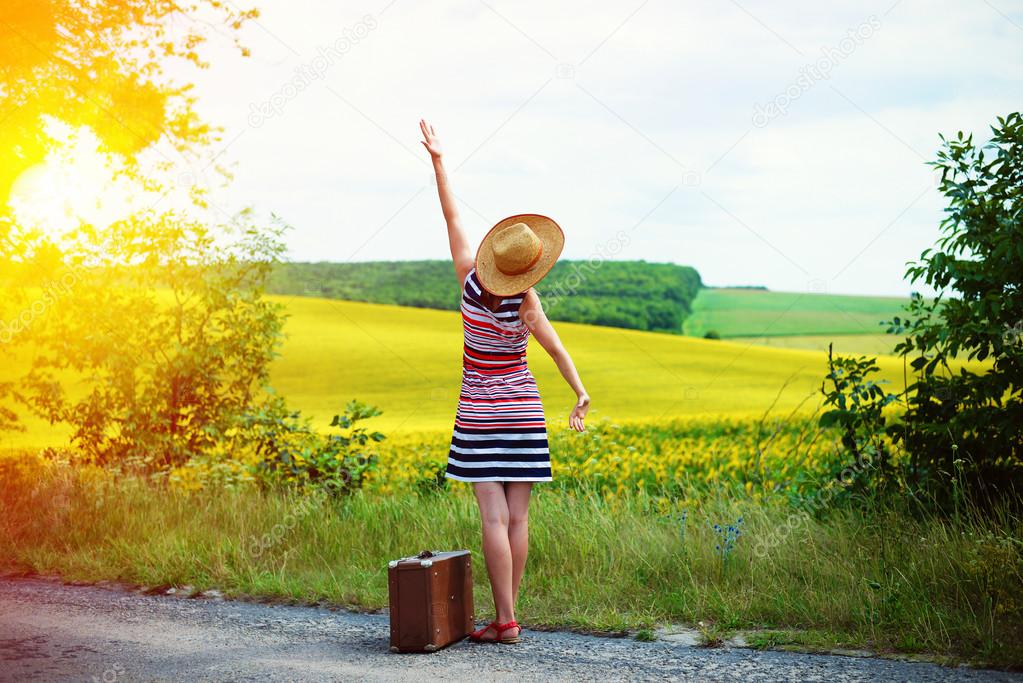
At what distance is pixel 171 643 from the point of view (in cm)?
567

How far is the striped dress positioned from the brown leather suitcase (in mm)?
529

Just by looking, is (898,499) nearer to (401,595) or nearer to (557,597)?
(557,597)

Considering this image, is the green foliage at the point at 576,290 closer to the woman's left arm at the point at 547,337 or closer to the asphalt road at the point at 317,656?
the asphalt road at the point at 317,656

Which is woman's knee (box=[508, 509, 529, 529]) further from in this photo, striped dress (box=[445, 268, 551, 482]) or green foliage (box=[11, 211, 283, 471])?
green foliage (box=[11, 211, 283, 471])

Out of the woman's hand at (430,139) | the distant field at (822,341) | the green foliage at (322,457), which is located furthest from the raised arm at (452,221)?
the distant field at (822,341)

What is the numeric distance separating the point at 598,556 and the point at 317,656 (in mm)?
2177

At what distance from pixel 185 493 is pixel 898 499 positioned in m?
6.07

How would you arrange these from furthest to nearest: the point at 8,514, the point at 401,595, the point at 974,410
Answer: the point at 8,514 → the point at 974,410 → the point at 401,595

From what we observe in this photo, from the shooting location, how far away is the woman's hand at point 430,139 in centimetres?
603

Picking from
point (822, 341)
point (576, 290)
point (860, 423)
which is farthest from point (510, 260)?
point (822, 341)

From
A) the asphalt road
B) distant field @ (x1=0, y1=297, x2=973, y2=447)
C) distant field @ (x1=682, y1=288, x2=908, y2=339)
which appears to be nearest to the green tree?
the asphalt road

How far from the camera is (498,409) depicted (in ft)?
18.0

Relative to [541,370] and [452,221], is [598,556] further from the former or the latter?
[541,370]

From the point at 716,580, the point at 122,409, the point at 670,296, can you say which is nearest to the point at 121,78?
the point at 122,409
